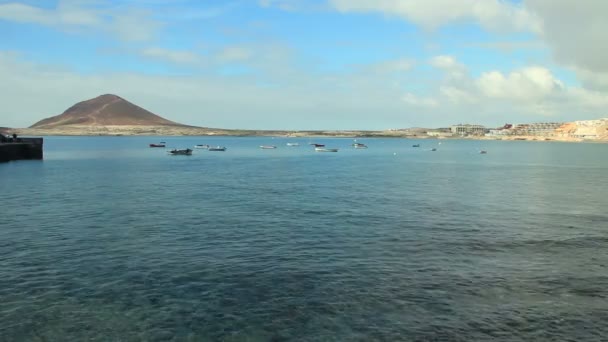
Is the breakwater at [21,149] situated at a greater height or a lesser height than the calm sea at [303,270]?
greater

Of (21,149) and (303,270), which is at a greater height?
(21,149)

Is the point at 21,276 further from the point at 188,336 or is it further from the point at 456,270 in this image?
the point at 456,270

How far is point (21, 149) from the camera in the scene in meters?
120

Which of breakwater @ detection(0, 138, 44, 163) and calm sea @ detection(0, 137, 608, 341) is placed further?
breakwater @ detection(0, 138, 44, 163)

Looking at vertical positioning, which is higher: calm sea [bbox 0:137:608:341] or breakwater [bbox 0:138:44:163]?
breakwater [bbox 0:138:44:163]

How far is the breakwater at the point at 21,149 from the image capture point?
360 feet

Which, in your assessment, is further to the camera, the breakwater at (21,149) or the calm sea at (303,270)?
the breakwater at (21,149)

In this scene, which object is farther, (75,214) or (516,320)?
(75,214)

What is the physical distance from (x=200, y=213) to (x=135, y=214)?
19.1 ft

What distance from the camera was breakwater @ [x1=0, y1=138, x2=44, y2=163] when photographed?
110 m

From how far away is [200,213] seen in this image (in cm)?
4356

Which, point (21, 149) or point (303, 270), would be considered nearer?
point (303, 270)

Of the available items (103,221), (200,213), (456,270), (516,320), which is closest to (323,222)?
(200,213)

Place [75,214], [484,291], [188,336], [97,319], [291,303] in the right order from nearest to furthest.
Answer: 1. [188,336]
2. [97,319]
3. [291,303]
4. [484,291]
5. [75,214]
